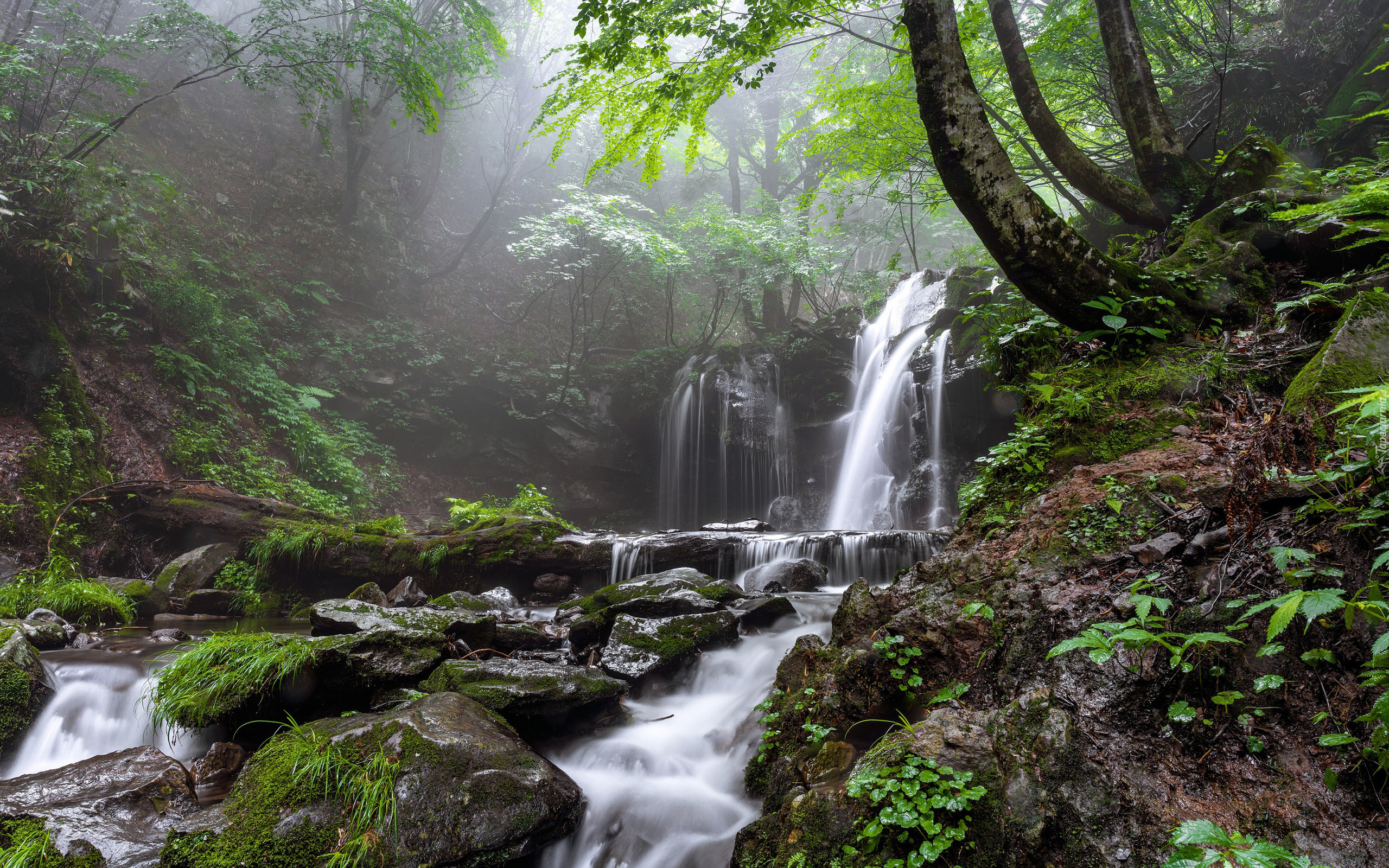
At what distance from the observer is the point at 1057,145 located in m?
5.94

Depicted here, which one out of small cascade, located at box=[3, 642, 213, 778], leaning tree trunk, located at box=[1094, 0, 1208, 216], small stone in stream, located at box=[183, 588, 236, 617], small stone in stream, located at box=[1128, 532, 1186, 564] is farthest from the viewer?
small stone in stream, located at box=[183, 588, 236, 617]

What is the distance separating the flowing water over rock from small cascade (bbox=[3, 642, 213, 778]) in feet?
8.35

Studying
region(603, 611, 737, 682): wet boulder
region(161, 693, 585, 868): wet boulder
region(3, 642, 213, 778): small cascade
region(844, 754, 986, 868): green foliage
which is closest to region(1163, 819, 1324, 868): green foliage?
region(844, 754, 986, 868): green foliage

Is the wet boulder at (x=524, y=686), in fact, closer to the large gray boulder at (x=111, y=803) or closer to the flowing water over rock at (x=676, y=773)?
the flowing water over rock at (x=676, y=773)

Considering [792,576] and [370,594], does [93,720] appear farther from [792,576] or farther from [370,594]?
[792,576]

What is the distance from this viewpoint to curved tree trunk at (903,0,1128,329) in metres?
3.75

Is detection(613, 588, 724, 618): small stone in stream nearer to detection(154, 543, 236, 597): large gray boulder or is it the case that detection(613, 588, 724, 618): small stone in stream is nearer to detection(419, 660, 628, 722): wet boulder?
detection(419, 660, 628, 722): wet boulder

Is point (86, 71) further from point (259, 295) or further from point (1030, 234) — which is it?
point (1030, 234)

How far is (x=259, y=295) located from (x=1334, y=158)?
1882 centimetres

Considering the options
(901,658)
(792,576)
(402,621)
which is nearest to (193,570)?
(402,621)

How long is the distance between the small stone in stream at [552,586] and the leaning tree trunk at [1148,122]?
8.01m

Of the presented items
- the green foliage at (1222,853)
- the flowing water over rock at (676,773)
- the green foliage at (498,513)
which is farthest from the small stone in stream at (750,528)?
the green foliage at (1222,853)

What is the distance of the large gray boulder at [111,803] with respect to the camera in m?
2.68

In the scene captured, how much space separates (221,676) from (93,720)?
134cm
